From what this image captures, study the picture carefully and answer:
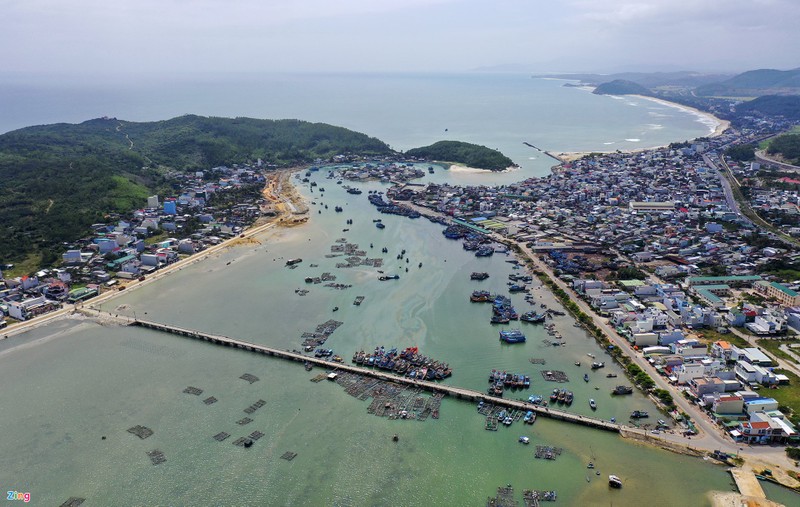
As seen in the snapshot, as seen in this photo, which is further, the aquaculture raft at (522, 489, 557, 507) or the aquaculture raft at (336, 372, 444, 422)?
the aquaculture raft at (336, 372, 444, 422)

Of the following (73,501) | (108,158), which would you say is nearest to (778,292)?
(73,501)

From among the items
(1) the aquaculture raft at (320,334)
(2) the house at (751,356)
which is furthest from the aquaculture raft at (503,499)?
(2) the house at (751,356)

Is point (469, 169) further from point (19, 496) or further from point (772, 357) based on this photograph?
point (19, 496)

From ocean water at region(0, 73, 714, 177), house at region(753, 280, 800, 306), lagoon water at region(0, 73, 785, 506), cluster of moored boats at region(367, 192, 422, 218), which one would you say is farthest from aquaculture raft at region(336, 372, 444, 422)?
ocean water at region(0, 73, 714, 177)

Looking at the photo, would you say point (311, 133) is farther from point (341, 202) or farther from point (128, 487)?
point (128, 487)

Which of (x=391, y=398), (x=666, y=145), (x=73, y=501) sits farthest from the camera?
(x=666, y=145)

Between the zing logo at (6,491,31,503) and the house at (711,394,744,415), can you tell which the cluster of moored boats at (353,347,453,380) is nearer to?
the house at (711,394,744,415)

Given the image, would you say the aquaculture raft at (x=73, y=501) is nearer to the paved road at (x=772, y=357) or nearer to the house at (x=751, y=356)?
the house at (x=751, y=356)
